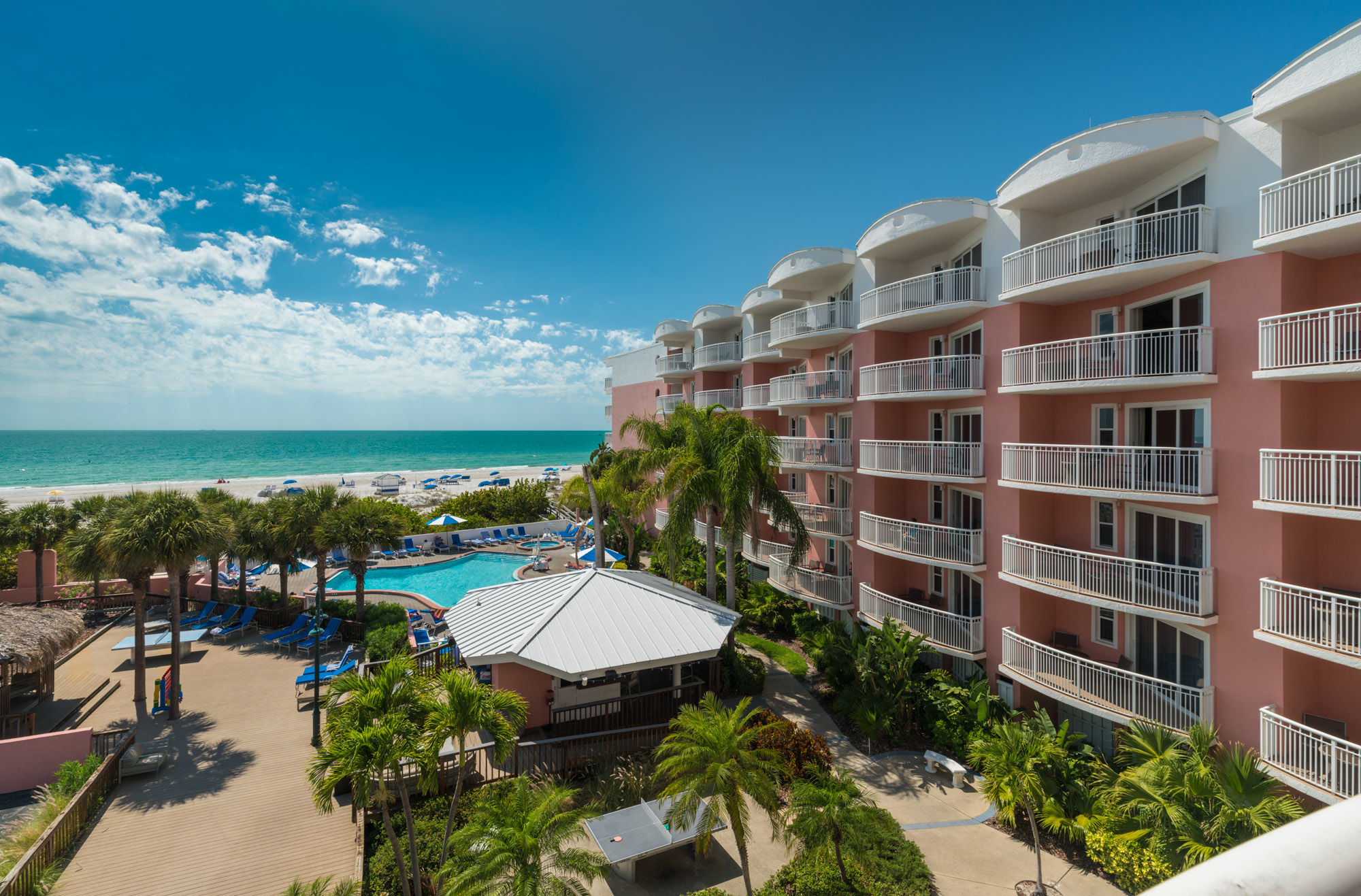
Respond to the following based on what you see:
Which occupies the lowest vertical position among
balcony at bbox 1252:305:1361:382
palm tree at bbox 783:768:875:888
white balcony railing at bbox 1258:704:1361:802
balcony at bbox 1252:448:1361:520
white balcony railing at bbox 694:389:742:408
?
palm tree at bbox 783:768:875:888

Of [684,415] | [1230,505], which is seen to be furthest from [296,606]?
[1230,505]

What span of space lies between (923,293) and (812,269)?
194 inches

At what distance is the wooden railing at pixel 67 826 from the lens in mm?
9953

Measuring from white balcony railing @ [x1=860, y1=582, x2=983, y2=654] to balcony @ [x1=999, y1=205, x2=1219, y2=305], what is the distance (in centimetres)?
825

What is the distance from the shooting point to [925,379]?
1719 cm

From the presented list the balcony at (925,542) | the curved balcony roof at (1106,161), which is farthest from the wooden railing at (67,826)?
the curved balcony roof at (1106,161)

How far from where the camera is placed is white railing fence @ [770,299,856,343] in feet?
68.3

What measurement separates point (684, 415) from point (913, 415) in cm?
719

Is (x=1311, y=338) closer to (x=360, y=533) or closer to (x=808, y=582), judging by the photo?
(x=808, y=582)

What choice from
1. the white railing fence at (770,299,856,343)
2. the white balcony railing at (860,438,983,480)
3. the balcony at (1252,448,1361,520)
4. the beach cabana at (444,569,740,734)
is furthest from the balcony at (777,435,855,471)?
the balcony at (1252,448,1361,520)

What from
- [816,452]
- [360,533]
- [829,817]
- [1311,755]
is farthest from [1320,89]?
[360,533]

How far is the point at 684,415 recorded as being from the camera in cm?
2009

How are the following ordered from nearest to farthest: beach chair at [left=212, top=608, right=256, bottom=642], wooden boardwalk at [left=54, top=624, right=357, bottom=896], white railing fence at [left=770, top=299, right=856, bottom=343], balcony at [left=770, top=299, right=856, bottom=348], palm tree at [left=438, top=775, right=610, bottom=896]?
1. palm tree at [left=438, top=775, right=610, bottom=896]
2. wooden boardwalk at [left=54, top=624, right=357, bottom=896]
3. balcony at [left=770, top=299, right=856, bottom=348]
4. white railing fence at [left=770, top=299, right=856, bottom=343]
5. beach chair at [left=212, top=608, right=256, bottom=642]

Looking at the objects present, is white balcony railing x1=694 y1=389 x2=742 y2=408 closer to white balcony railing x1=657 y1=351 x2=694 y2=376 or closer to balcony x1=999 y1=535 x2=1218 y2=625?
white balcony railing x1=657 y1=351 x2=694 y2=376
